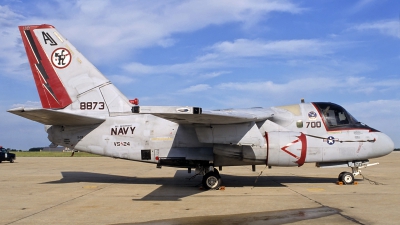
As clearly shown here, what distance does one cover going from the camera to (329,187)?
1341 centimetres

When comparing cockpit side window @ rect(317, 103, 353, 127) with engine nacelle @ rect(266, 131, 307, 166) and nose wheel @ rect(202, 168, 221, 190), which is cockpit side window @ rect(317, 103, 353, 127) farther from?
nose wheel @ rect(202, 168, 221, 190)

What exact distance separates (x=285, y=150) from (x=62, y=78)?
8675 mm

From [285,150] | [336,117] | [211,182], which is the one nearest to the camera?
[285,150]

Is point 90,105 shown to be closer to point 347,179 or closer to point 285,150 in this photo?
point 285,150

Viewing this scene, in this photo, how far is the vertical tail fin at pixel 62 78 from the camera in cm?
1461

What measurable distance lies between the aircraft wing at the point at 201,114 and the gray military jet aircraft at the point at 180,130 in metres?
0.07

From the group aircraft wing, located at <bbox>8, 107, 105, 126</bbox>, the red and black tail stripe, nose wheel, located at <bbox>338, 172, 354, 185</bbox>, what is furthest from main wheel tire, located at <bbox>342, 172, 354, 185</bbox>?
the red and black tail stripe

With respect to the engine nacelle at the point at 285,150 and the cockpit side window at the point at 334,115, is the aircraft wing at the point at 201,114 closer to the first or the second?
the engine nacelle at the point at 285,150

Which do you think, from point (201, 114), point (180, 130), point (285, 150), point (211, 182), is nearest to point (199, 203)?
point (201, 114)

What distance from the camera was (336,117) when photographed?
13898 millimetres

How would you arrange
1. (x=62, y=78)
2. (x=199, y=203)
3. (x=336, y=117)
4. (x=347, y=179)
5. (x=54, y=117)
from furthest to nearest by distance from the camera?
(x=62, y=78) → (x=347, y=179) → (x=336, y=117) → (x=54, y=117) → (x=199, y=203)

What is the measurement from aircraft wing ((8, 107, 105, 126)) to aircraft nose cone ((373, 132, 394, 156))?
987cm

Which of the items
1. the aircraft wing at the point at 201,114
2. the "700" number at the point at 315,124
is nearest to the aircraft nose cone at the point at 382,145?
the "700" number at the point at 315,124

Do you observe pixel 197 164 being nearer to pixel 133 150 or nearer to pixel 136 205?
pixel 133 150
